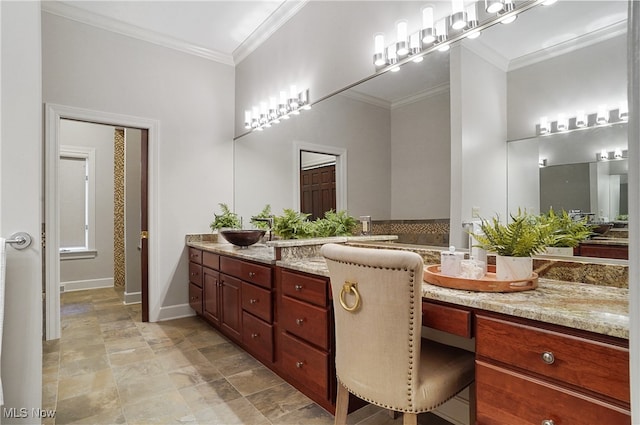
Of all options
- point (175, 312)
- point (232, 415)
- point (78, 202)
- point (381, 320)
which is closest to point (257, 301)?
point (232, 415)

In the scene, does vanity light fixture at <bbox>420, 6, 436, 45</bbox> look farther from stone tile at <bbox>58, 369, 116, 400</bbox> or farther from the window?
the window

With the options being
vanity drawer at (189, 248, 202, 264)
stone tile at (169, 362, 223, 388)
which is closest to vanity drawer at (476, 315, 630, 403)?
stone tile at (169, 362, 223, 388)

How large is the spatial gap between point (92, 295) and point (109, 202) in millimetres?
1498

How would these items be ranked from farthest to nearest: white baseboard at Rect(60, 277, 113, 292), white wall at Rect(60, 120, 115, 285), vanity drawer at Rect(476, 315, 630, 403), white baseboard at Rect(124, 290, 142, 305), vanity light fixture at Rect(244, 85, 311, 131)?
white wall at Rect(60, 120, 115, 285) < white baseboard at Rect(60, 277, 113, 292) < white baseboard at Rect(124, 290, 142, 305) < vanity light fixture at Rect(244, 85, 311, 131) < vanity drawer at Rect(476, 315, 630, 403)

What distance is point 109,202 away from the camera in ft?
18.0

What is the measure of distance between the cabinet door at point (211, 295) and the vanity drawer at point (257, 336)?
0.55 metres

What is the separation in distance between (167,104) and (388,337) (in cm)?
349

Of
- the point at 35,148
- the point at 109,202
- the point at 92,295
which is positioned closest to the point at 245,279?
the point at 35,148

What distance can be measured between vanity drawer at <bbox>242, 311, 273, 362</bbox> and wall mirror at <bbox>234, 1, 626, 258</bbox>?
1058 mm

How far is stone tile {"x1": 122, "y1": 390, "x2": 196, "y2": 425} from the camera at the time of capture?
1.83 metres

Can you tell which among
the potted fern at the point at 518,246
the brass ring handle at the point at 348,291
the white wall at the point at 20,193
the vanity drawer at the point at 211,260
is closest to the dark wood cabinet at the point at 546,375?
the potted fern at the point at 518,246

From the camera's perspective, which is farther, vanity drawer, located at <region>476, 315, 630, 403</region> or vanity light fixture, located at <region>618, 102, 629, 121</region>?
vanity light fixture, located at <region>618, 102, 629, 121</region>

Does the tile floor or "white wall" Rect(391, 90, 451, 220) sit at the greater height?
"white wall" Rect(391, 90, 451, 220)

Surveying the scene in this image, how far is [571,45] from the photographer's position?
1.43 meters
